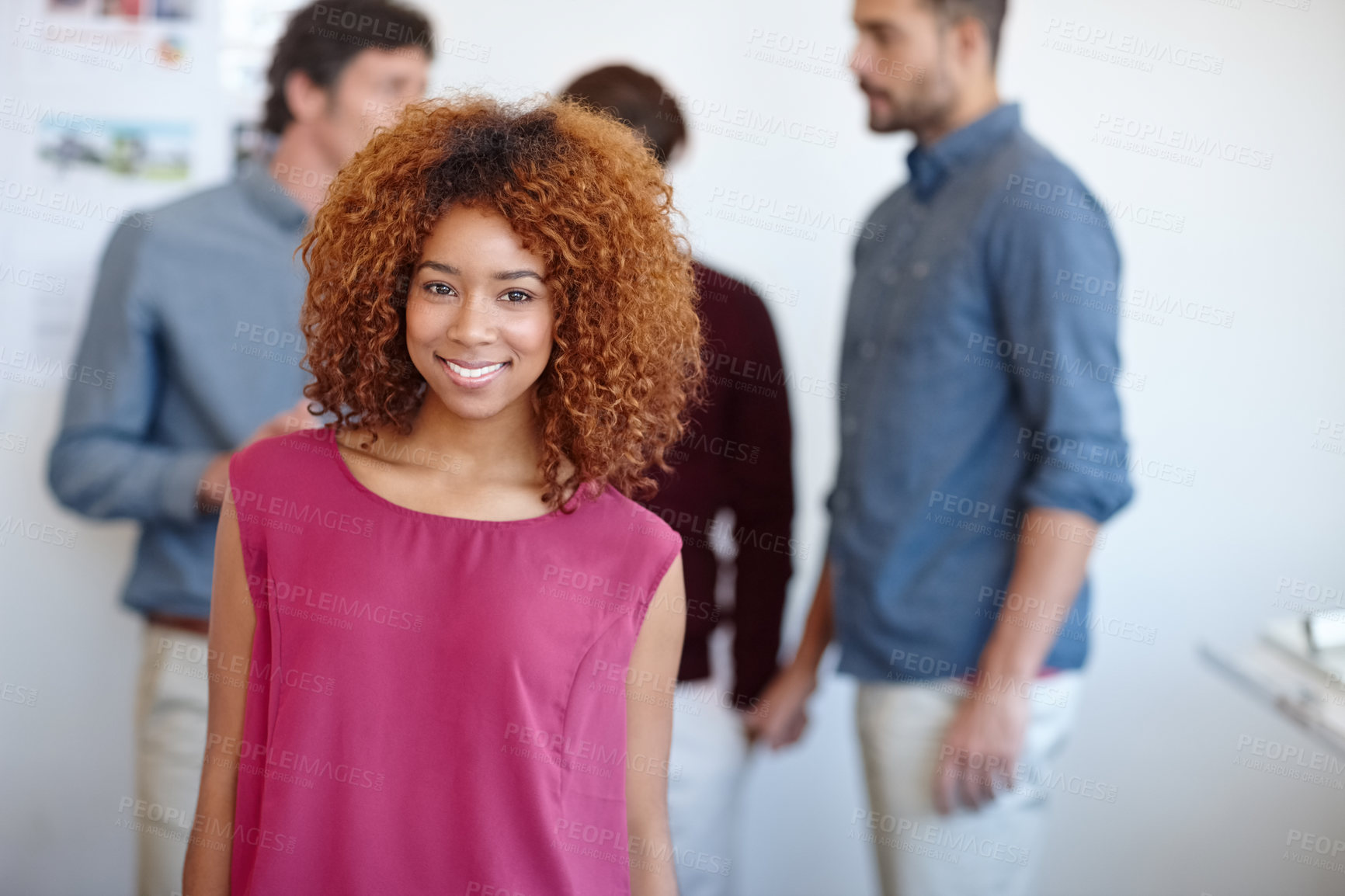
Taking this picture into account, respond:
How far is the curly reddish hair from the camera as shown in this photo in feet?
3.62

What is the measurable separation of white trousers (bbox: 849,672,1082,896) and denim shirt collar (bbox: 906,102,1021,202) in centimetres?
84

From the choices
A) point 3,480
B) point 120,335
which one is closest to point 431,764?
point 120,335

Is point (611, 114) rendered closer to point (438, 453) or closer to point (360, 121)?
point (360, 121)

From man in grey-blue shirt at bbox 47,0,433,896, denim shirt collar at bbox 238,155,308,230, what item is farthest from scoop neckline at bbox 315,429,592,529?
denim shirt collar at bbox 238,155,308,230

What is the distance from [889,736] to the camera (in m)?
1.84

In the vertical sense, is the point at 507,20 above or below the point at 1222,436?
above

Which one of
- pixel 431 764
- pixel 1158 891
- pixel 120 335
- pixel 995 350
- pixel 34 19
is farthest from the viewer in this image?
pixel 1158 891

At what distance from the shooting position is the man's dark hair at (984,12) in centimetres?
181

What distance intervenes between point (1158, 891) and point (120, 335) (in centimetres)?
242

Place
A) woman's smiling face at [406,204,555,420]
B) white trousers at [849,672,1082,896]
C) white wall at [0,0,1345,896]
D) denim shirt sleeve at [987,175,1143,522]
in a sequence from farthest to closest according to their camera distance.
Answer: white wall at [0,0,1345,896], white trousers at [849,672,1082,896], denim shirt sleeve at [987,175,1143,522], woman's smiling face at [406,204,555,420]

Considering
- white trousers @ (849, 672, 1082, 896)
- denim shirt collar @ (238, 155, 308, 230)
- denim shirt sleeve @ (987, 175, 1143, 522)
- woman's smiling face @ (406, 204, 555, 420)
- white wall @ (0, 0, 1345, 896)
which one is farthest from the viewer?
white wall @ (0, 0, 1345, 896)

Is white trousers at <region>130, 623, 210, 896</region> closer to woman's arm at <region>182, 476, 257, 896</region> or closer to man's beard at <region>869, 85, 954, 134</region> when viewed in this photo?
woman's arm at <region>182, 476, 257, 896</region>

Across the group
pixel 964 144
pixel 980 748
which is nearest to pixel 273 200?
pixel 964 144

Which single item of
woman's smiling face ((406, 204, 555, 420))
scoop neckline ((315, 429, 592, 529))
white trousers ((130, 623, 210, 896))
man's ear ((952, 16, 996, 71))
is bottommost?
white trousers ((130, 623, 210, 896))
